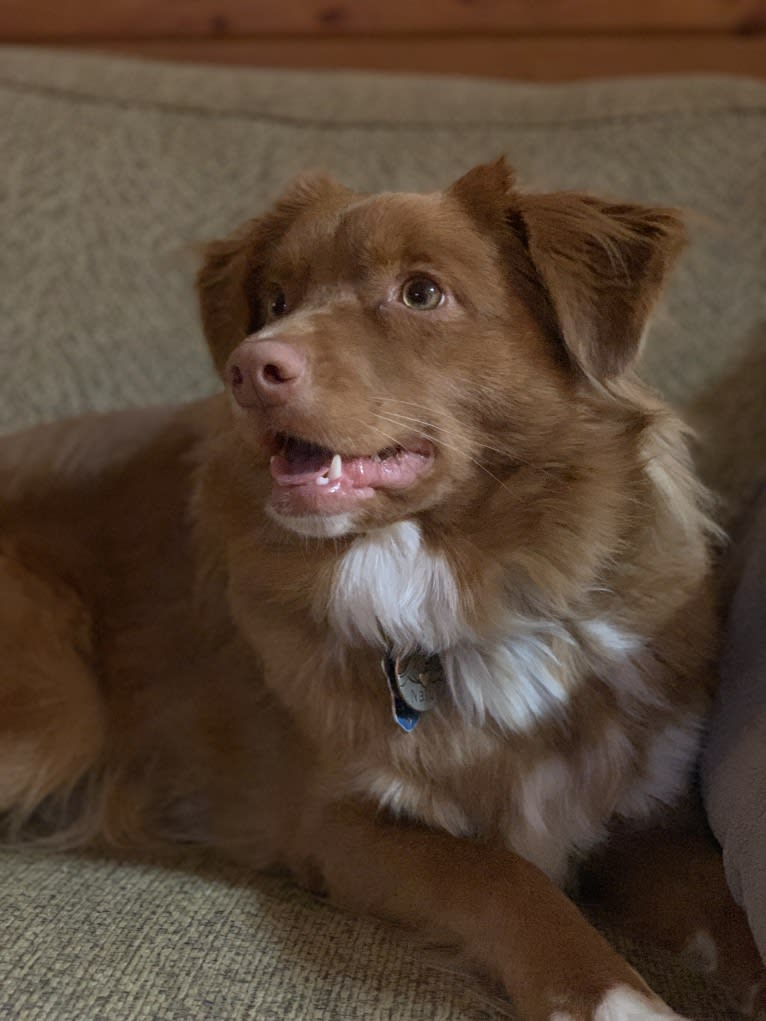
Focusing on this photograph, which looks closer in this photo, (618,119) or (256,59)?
(618,119)

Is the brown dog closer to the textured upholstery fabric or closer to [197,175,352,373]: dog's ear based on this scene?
[197,175,352,373]: dog's ear

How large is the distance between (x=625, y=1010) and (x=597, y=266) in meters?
0.96

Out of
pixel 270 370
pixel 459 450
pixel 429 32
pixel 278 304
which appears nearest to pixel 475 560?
pixel 459 450

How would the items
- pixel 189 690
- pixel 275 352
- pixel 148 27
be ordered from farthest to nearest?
pixel 148 27
pixel 189 690
pixel 275 352

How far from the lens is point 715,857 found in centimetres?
162

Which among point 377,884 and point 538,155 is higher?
point 538,155

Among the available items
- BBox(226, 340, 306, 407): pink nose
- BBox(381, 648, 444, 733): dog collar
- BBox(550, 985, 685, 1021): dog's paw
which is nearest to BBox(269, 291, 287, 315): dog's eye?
BBox(226, 340, 306, 407): pink nose

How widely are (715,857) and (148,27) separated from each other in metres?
2.44

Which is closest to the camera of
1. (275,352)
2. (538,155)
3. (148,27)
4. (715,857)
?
(275,352)

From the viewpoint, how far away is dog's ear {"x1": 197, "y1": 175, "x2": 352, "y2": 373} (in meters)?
1.83

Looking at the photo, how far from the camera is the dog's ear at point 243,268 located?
1.83 m

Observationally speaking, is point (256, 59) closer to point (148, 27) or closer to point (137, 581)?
point (148, 27)

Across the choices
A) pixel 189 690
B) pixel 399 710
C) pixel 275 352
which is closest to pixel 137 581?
pixel 189 690

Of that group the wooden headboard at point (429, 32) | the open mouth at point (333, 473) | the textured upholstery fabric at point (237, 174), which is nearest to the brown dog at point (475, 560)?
the open mouth at point (333, 473)
